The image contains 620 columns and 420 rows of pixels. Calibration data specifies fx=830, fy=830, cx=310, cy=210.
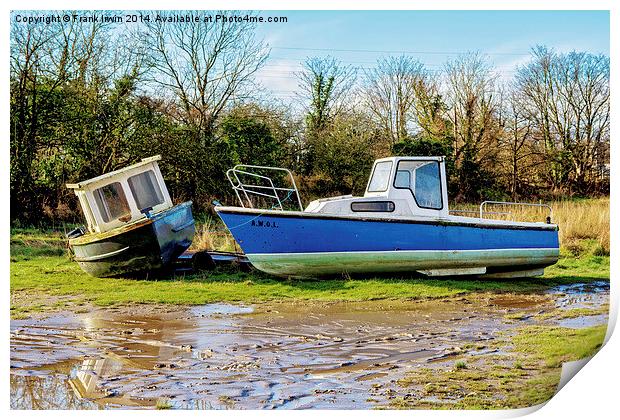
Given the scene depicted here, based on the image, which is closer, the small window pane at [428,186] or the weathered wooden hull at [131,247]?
the weathered wooden hull at [131,247]

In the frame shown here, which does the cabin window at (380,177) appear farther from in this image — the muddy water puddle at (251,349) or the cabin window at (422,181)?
the muddy water puddle at (251,349)

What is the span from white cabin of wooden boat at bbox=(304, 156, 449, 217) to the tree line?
0.40 feet

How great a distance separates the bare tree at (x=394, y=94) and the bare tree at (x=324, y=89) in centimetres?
22

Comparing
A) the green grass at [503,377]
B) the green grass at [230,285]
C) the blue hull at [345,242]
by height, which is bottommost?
the green grass at [503,377]

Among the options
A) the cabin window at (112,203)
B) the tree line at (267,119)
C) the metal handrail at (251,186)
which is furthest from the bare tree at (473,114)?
the cabin window at (112,203)

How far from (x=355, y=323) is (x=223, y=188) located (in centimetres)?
235

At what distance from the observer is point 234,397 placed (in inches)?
244

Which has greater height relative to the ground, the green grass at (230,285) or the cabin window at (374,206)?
the cabin window at (374,206)

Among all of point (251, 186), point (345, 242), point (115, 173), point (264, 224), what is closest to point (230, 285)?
point (264, 224)

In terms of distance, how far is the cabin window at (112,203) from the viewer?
876 centimetres

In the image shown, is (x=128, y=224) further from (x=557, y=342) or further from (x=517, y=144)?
(x=557, y=342)

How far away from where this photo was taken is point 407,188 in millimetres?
9016

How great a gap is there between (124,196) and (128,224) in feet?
1.01
